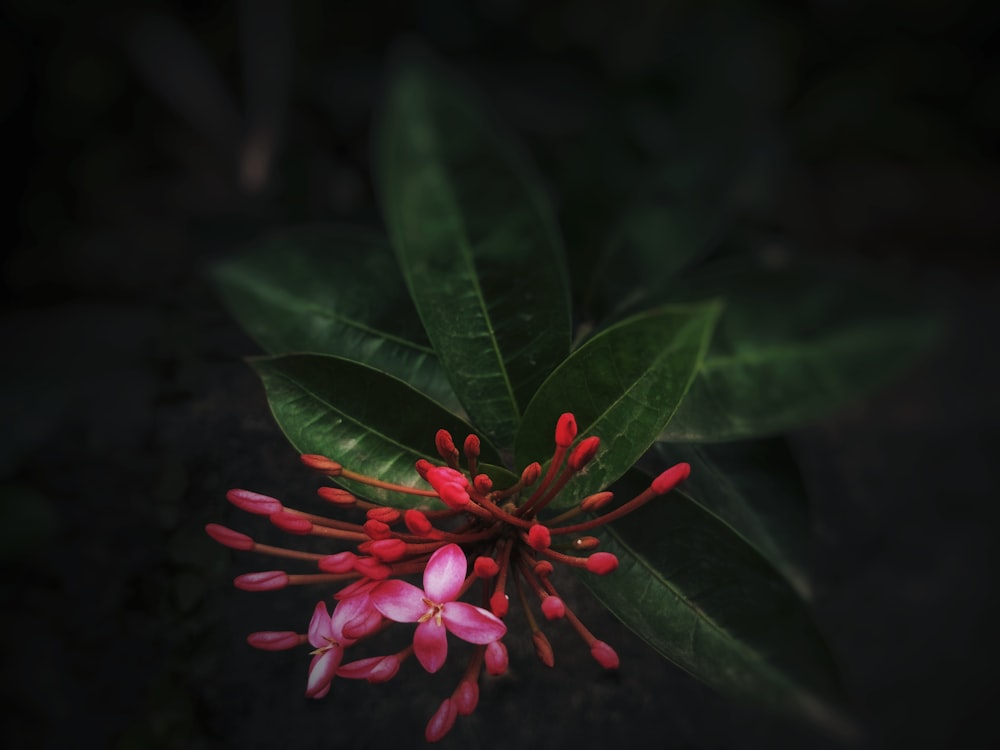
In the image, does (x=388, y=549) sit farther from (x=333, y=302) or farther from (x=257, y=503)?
(x=333, y=302)

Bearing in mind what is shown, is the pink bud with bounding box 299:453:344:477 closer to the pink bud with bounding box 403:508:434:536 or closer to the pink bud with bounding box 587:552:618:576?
the pink bud with bounding box 403:508:434:536

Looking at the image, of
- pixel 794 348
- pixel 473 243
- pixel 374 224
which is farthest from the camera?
pixel 374 224

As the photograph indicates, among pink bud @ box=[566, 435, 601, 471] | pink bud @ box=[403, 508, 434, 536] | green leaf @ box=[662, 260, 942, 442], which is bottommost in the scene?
pink bud @ box=[403, 508, 434, 536]

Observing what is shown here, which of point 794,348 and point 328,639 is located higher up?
point 794,348

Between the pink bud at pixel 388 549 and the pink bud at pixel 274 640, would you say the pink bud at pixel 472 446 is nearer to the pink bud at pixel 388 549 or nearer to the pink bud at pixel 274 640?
the pink bud at pixel 388 549

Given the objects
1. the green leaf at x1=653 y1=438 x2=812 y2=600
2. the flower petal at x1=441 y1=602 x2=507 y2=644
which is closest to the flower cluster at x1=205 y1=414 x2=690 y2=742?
the flower petal at x1=441 y1=602 x2=507 y2=644

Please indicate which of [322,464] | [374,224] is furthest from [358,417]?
[374,224]
